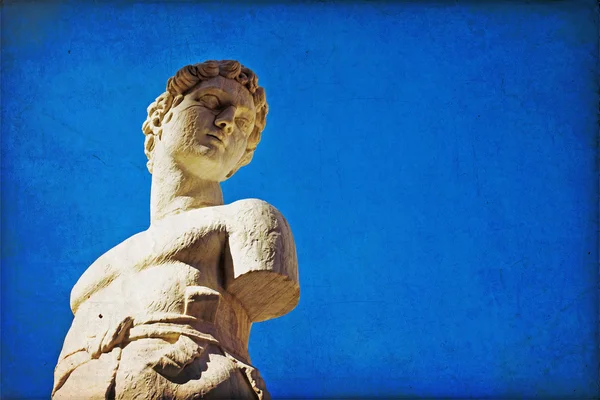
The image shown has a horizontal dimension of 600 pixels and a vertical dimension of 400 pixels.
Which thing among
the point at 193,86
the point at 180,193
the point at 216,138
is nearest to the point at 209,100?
the point at 193,86

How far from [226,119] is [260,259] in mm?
1491

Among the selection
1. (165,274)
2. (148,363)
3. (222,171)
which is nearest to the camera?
(148,363)

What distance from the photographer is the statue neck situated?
918cm

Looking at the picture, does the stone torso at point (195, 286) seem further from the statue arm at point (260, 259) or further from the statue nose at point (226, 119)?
the statue nose at point (226, 119)

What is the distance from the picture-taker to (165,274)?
322 inches

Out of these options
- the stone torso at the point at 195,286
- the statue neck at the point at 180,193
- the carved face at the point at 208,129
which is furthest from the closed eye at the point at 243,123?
the stone torso at the point at 195,286

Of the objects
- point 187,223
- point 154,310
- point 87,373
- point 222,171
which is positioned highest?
point 222,171

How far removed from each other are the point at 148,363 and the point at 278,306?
128 cm

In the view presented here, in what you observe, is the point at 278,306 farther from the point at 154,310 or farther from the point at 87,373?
the point at 87,373

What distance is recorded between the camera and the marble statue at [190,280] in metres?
7.66

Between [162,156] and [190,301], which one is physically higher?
[162,156]

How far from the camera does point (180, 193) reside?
9211mm

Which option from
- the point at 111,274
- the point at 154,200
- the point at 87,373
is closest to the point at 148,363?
the point at 87,373

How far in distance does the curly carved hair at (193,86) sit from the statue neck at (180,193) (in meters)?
0.43
